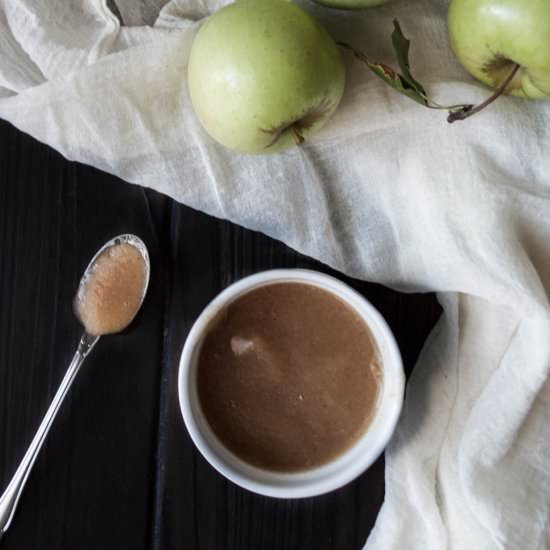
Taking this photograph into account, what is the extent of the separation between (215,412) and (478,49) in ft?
1.37

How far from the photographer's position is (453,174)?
0.69 m

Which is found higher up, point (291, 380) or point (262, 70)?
point (262, 70)

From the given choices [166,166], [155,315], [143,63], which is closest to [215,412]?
[155,315]

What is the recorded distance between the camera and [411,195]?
700 millimetres

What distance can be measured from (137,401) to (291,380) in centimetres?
17

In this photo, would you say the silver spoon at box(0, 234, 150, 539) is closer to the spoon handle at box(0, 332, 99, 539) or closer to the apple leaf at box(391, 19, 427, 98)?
the spoon handle at box(0, 332, 99, 539)

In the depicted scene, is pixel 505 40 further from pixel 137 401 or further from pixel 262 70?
pixel 137 401

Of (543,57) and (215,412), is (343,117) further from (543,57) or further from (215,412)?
(215,412)

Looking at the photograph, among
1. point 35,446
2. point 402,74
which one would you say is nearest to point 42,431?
point 35,446

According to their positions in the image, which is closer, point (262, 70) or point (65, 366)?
point (262, 70)

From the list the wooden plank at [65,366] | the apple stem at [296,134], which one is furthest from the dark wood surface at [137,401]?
the apple stem at [296,134]

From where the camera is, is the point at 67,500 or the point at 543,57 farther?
the point at 67,500

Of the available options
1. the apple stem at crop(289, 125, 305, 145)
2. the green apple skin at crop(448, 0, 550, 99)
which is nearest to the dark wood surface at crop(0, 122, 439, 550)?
the apple stem at crop(289, 125, 305, 145)

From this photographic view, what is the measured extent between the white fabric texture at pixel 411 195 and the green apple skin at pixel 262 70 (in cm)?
6
